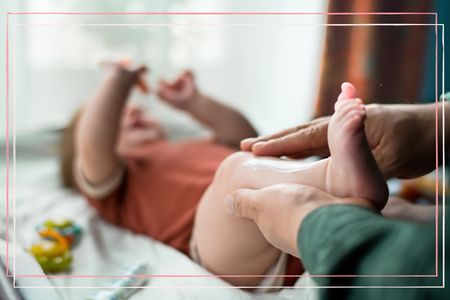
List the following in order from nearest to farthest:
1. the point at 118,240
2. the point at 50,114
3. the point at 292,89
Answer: the point at 118,240
the point at 292,89
the point at 50,114

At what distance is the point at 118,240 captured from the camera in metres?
0.71

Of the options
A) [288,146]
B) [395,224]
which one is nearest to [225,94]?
[288,146]

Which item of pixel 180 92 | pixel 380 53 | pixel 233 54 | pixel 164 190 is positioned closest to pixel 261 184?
pixel 380 53

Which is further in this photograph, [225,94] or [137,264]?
[225,94]

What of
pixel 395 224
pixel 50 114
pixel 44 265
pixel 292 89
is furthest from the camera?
pixel 50 114

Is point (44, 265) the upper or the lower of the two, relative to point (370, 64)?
lower

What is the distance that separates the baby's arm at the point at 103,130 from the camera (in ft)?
2.61

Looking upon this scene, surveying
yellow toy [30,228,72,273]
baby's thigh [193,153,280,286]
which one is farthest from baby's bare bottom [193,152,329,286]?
yellow toy [30,228,72,273]

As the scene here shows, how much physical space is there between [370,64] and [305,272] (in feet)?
0.85

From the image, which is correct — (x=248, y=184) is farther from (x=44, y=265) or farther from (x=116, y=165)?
(x=116, y=165)

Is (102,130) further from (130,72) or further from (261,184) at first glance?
(261,184)

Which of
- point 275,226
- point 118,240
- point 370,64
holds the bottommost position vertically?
point 118,240

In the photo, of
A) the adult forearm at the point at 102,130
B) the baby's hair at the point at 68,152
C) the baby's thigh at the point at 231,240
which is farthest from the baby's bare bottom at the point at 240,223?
the baby's hair at the point at 68,152

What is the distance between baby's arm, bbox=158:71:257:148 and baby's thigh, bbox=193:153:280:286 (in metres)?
0.06
